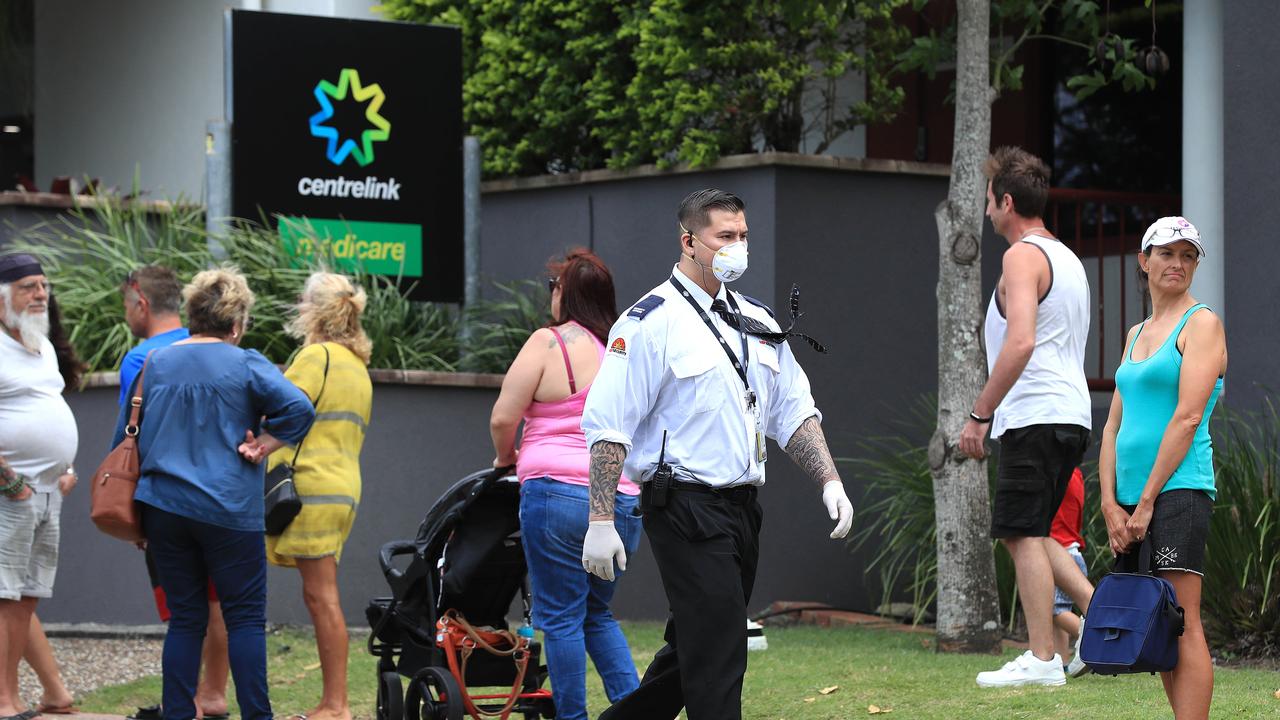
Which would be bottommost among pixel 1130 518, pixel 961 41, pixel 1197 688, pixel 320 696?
pixel 320 696

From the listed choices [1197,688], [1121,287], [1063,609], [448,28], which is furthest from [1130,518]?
[448,28]

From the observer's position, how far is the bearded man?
7.45 m

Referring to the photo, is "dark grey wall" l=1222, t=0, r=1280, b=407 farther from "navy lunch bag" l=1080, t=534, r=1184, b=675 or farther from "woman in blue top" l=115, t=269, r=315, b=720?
"woman in blue top" l=115, t=269, r=315, b=720

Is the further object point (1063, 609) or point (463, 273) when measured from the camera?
point (463, 273)

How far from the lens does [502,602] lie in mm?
7180

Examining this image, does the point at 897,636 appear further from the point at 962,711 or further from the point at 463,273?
the point at 463,273

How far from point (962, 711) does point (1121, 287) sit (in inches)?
236

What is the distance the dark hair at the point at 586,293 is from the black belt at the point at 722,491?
1.52m

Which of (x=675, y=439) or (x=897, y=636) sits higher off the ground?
(x=675, y=439)

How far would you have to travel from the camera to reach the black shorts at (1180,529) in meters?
5.75

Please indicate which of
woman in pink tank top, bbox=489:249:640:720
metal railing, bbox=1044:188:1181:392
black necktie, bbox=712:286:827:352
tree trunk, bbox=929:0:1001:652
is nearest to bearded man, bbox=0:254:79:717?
woman in pink tank top, bbox=489:249:640:720

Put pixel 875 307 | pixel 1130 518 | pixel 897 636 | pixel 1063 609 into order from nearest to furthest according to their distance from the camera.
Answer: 1. pixel 1130 518
2. pixel 1063 609
3. pixel 897 636
4. pixel 875 307

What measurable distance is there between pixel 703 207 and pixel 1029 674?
2.79m

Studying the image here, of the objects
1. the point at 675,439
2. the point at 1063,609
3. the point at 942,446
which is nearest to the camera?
the point at 675,439
